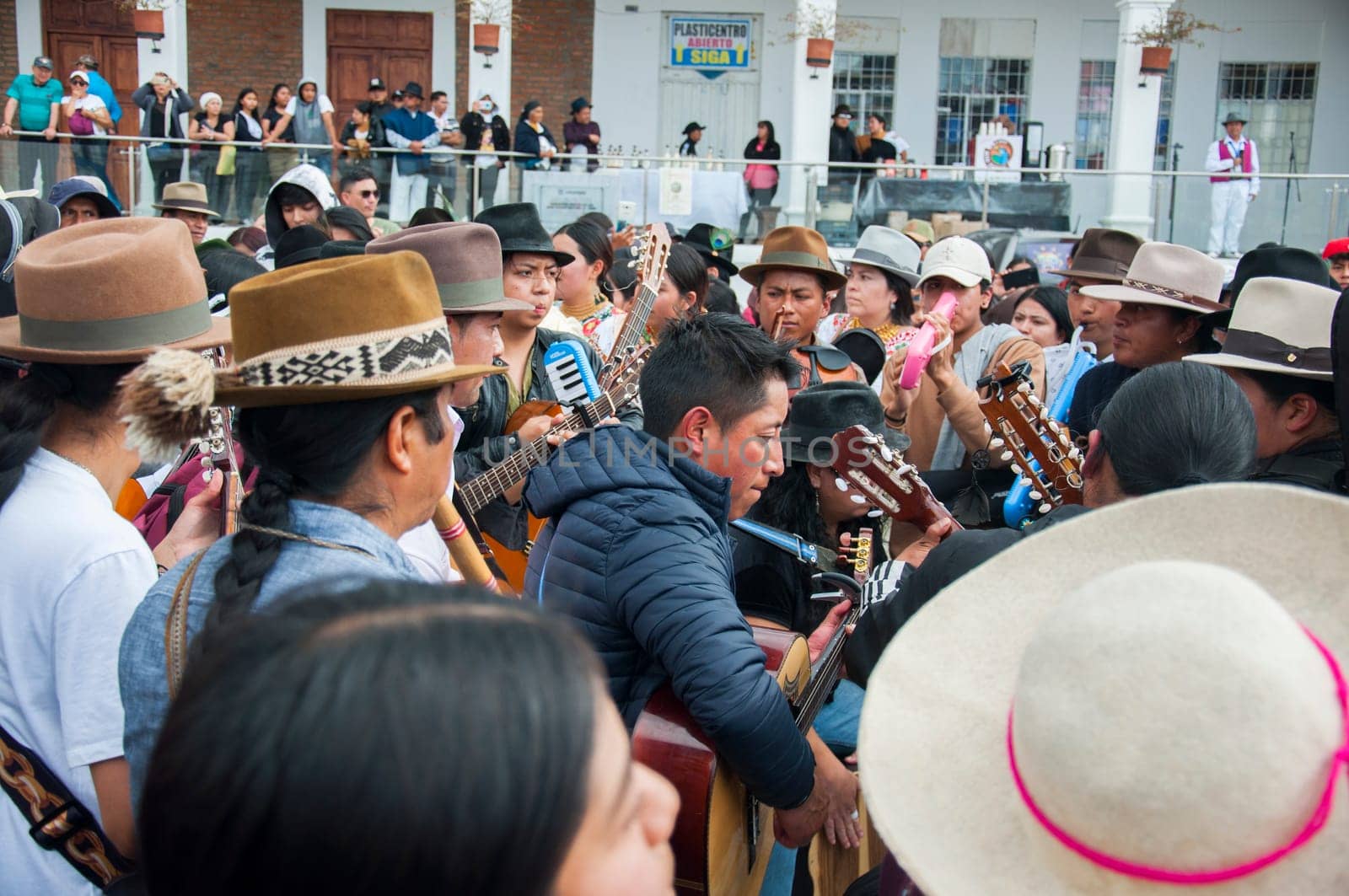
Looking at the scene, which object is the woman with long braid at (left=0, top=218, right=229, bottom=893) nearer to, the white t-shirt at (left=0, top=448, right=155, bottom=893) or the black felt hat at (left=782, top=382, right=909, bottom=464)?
the white t-shirt at (left=0, top=448, right=155, bottom=893)

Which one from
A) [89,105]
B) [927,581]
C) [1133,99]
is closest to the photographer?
[927,581]

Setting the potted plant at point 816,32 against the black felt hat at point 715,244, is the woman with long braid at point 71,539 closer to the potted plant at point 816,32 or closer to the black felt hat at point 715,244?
the black felt hat at point 715,244

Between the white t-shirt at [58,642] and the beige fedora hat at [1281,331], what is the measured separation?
275cm

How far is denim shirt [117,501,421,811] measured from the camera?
1653mm

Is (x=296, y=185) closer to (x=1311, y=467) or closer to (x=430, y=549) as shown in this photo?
(x=430, y=549)

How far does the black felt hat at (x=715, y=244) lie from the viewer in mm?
7717

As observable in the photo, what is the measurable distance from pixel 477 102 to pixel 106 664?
48.5ft

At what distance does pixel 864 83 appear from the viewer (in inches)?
773

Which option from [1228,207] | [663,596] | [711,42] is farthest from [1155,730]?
[711,42]

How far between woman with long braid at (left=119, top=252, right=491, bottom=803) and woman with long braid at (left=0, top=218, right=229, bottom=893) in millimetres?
228

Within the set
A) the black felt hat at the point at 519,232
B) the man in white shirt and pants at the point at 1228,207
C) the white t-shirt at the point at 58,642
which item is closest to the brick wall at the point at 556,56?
the man in white shirt and pants at the point at 1228,207

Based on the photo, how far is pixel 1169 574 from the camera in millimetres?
1041

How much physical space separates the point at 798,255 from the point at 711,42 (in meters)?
14.8

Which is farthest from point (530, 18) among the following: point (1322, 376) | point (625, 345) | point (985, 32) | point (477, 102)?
point (1322, 376)
